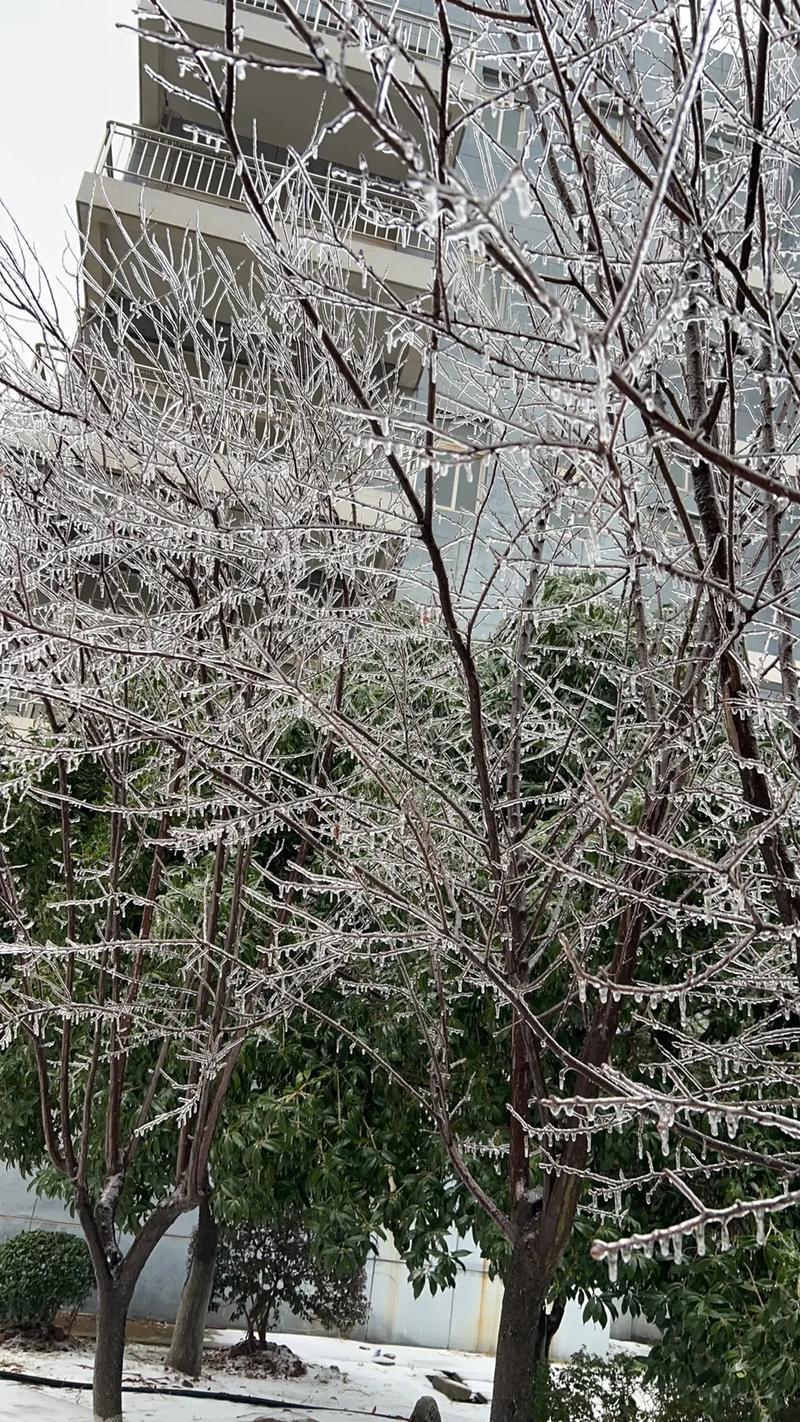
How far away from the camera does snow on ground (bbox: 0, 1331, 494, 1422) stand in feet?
21.5

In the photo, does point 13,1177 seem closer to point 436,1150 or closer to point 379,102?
point 436,1150

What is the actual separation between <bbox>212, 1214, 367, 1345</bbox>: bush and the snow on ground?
0.49 m

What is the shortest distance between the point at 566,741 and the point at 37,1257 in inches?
273

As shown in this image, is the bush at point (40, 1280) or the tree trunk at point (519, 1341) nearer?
the tree trunk at point (519, 1341)

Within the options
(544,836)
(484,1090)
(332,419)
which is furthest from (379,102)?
(484,1090)

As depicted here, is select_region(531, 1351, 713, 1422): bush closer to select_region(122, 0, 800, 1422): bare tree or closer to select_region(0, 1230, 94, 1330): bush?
select_region(122, 0, 800, 1422): bare tree

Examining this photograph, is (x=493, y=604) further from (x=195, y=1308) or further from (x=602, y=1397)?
(x=195, y=1308)

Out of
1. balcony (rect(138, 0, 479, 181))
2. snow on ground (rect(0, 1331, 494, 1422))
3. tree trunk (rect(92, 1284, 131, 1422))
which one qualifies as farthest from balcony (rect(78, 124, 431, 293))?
snow on ground (rect(0, 1331, 494, 1422))

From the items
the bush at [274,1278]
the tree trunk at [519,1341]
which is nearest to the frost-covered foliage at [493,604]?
the tree trunk at [519,1341]

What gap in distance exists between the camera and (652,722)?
292 cm

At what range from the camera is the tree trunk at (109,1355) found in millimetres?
4867

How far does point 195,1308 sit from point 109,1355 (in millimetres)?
3360

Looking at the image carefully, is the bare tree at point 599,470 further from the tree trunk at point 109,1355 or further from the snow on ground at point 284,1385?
the snow on ground at point 284,1385

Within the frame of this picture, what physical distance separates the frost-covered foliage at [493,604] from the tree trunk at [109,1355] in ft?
1.88
